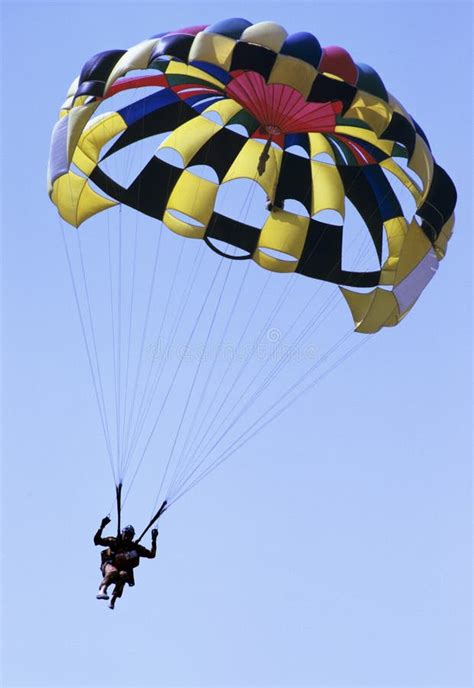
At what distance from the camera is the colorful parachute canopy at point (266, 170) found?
1636cm

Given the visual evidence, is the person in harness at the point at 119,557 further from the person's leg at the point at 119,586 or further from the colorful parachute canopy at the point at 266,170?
the colorful parachute canopy at the point at 266,170

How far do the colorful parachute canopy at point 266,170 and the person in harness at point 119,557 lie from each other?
3939 millimetres

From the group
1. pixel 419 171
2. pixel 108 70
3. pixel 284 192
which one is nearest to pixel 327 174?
pixel 284 192

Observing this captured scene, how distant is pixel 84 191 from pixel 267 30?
3355 mm

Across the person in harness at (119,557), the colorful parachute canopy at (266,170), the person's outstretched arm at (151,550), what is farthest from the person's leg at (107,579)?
the colorful parachute canopy at (266,170)

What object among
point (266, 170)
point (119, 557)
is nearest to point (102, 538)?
point (119, 557)

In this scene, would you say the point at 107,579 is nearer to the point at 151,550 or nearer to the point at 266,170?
the point at 151,550

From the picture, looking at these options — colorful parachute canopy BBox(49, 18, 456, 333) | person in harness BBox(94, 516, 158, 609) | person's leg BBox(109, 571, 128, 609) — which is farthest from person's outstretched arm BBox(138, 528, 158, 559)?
colorful parachute canopy BBox(49, 18, 456, 333)

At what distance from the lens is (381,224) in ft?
58.3

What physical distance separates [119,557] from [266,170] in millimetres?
5128

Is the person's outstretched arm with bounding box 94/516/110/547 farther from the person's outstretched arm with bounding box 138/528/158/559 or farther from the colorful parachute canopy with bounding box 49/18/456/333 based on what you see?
the colorful parachute canopy with bounding box 49/18/456/333

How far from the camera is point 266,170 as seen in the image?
58.2ft

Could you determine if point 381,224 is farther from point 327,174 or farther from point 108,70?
point 108,70

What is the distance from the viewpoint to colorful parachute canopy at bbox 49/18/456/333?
16.4 metres
